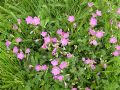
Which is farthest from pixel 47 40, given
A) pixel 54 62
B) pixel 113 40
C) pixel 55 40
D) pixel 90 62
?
pixel 113 40

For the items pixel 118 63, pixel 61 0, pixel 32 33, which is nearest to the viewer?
pixel 118 63

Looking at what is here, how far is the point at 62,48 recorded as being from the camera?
208 cm

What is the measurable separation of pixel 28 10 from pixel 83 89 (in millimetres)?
829

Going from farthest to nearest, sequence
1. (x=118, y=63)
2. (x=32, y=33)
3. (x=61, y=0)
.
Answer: (x=61, y=0) → (x=32, y=33) → (x=118, y=63)

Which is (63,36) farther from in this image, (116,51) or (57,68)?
(116,51)

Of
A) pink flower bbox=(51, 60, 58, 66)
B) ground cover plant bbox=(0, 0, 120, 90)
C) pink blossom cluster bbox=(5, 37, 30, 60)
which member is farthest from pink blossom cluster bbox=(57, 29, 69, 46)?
pink blossom cluster bbox=(5, 37, 30, 60)

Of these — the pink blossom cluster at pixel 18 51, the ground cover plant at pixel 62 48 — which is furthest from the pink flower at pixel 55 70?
the pink blossom cluster at pixel 18 51

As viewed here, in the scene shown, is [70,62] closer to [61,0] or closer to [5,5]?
[61,0]

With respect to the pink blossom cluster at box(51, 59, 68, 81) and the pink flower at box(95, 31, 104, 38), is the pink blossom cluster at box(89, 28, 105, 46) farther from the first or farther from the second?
the pink blossom cluster at box(51, 59, 68, 81)

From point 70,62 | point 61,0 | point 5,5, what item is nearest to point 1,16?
point 5,5

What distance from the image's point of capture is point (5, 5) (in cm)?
245

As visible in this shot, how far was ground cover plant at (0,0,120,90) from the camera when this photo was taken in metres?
2.06

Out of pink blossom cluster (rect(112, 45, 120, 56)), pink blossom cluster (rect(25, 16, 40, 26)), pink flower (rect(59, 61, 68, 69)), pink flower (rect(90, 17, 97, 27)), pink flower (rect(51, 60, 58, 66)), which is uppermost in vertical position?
pink blossom cluster (rect(25, 16, 40, 26))

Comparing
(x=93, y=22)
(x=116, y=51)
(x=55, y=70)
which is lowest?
(x=55, y=70)
